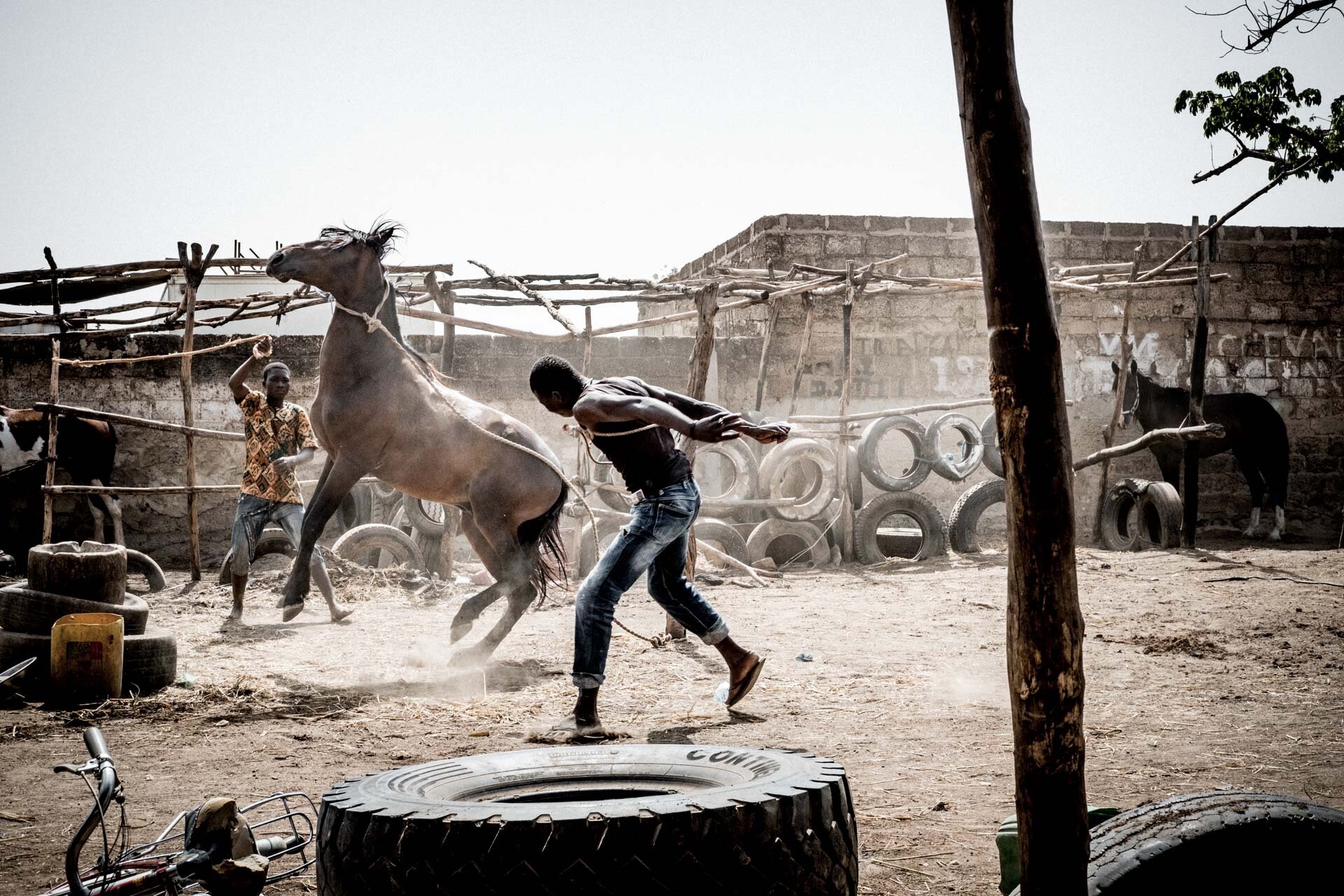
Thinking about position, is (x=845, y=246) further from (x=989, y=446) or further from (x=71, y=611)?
(x=71, y=611)

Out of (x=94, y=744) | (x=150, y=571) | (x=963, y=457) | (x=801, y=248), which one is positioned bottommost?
(x=150, y=571)

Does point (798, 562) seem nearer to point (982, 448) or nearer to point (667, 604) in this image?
point (982, 448)

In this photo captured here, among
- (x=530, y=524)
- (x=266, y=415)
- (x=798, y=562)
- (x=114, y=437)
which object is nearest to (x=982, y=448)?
(x=798, y=562)

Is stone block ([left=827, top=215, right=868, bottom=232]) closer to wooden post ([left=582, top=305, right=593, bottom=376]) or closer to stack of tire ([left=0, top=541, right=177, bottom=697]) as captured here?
wooden post ([left=582, top=305, right=593, bottom=376])

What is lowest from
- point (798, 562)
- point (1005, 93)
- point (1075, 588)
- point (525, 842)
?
point (798, 562)

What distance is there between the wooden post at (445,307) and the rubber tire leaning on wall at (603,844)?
29.8ft

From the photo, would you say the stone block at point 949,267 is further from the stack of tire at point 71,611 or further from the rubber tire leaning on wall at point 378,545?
the stack of tire at point 71,611

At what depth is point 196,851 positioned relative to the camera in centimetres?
258

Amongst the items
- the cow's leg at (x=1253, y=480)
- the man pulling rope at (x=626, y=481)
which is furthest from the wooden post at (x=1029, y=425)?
the cow's leg at (x=1253, y=480)

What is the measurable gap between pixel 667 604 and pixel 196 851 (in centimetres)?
303

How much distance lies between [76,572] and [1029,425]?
547 centimetres

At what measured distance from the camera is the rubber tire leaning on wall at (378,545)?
11033mm

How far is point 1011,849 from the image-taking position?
106 inches

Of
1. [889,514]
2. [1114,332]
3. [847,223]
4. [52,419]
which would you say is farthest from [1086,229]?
[52,419]
